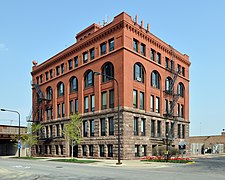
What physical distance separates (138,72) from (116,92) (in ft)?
16.9

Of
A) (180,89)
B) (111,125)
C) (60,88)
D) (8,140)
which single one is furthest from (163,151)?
(8,140)

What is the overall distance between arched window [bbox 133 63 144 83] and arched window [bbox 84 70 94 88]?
23.8ft

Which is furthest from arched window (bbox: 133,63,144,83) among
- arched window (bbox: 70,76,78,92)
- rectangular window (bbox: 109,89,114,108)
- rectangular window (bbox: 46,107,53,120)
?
rectangular window (bbox: 46,107,53,120)

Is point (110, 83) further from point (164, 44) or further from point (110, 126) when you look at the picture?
point (164, 44)

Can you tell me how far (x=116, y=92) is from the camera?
39.4m

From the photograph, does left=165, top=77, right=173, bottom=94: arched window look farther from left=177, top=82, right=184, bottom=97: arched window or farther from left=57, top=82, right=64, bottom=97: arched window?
left=57, top=82, right=64, bottom=97: arched window

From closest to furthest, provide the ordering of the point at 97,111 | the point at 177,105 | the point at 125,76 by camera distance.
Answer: the point at 125,76 < the point at 97,111 < the point at 177,105

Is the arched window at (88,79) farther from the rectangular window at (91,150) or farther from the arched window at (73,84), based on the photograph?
the rectangular window at (91,150)

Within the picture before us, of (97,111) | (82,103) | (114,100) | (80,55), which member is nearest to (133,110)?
(114,100)

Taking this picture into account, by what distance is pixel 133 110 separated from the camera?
39.5 m

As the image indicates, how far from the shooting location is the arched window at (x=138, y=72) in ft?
136

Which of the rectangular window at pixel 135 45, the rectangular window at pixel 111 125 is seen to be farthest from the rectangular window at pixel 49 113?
the rectangular window at pixel 135 45

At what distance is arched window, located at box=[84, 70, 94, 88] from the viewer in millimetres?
45244

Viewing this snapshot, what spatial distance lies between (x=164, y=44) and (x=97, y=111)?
15925mm
